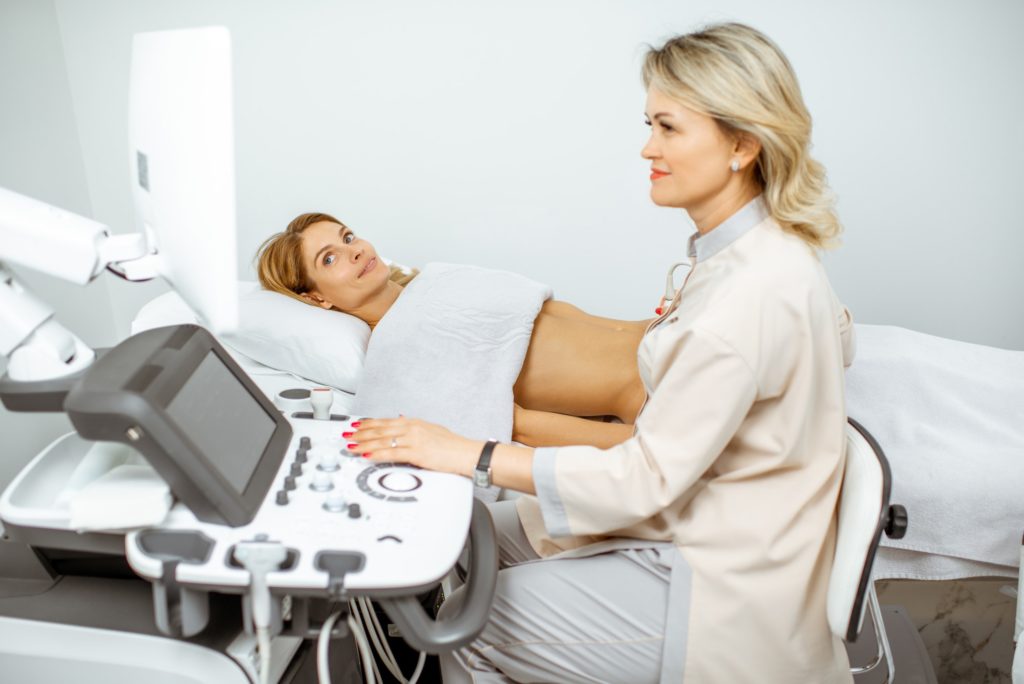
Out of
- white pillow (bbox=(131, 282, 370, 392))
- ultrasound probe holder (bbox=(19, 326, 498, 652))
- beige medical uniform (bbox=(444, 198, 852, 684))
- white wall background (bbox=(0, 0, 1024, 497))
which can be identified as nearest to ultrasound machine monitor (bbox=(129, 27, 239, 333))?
ultrasound probe holder (bbox=(19, 326, 498, 652))

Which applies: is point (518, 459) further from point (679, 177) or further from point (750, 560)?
point (679, 177)

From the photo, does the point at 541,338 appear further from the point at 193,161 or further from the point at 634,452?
the point at 193,161

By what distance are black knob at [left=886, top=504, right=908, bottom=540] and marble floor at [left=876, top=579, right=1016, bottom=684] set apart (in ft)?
2.23

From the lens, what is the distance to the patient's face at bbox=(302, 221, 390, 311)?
195cm

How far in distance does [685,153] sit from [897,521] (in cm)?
58

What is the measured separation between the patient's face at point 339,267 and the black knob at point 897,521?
1311mm

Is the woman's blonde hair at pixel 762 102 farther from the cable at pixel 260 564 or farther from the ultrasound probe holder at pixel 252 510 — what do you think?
the cable at pixel 260 564

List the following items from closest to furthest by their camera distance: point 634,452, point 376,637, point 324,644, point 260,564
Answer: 1. point 260,564
2. point 324,644
3. point 634,452
4. point 376,637

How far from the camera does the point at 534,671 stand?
1.20 meters

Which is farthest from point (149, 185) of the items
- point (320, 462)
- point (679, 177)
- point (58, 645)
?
point (679, 177)

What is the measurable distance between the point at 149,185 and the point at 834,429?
3.17 feet

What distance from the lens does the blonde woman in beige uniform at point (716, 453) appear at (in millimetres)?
1038

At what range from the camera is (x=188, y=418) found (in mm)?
944

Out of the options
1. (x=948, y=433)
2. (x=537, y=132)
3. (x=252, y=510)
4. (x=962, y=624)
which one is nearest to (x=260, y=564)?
(x=252, y=510)
